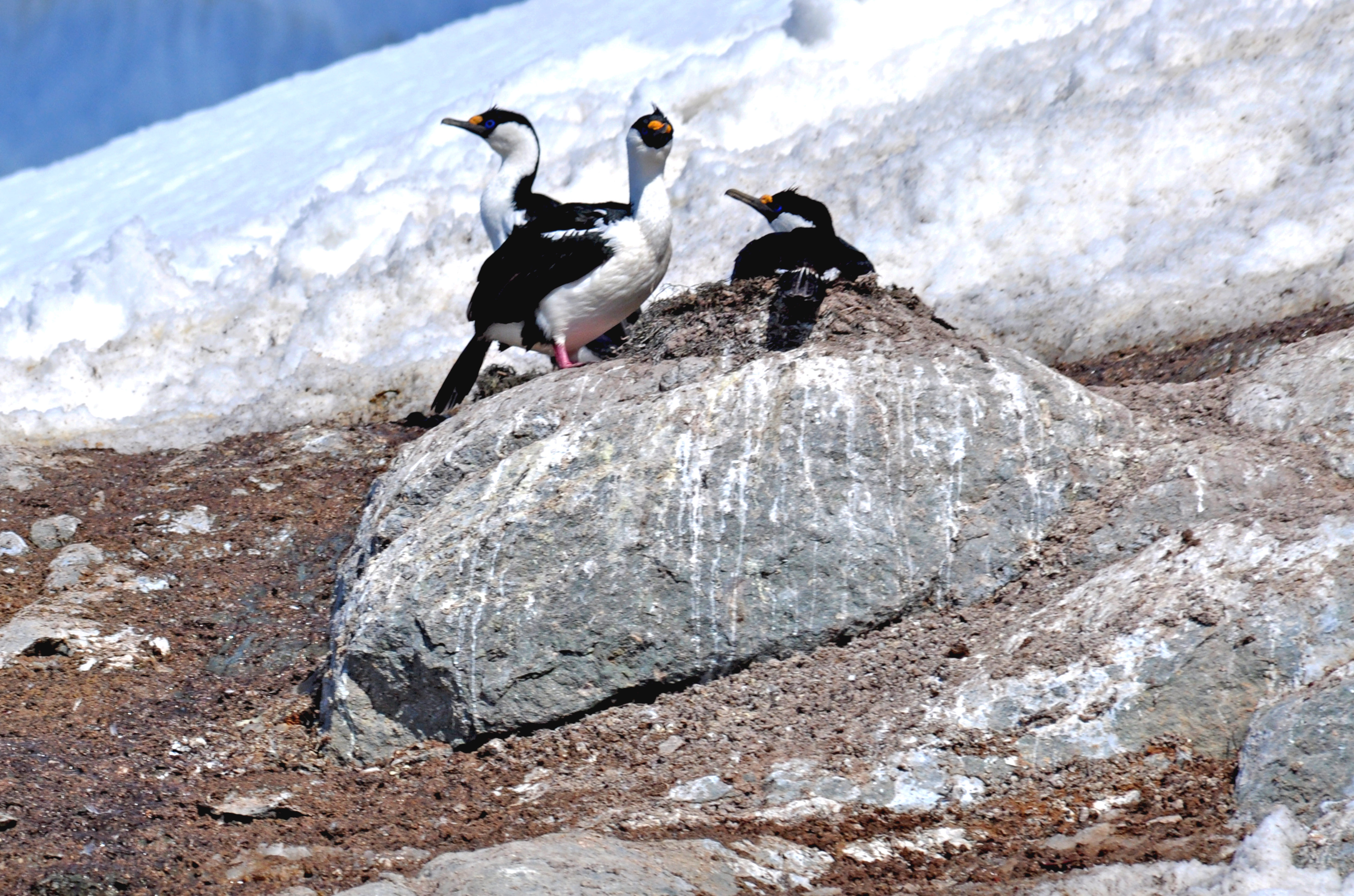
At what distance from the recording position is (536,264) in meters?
7.96

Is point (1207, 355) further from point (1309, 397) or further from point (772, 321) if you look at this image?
point (772, 321)

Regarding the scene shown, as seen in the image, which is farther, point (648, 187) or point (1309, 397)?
point (648, 187)

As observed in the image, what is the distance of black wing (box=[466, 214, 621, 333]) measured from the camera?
25.6ft

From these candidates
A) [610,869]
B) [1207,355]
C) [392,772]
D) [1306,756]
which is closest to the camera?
[610,869]

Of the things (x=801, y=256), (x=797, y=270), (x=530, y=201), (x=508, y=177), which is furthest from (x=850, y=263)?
(x=508, y=177)

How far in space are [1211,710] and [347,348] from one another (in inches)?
338

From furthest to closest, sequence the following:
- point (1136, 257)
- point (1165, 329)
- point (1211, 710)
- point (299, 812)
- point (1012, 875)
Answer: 1. point (1136, 257)
2. point (1165, 329)
3. point (299, 812)
4. point (1211, 710)
5. point (1012, 875)

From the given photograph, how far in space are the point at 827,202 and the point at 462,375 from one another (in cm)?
428

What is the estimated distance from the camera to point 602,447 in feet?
20.9

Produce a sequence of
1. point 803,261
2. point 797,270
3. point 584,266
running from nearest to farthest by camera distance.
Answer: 1. point 797,270
2. point 803,261
3. point 584,266

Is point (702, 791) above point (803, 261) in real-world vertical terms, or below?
below

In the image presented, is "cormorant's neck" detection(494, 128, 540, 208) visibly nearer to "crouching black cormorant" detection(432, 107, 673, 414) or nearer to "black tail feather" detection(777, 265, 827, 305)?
"crouching black cormorant" detection(432, 107, 673, 414)

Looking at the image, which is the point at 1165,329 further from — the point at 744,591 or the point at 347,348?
the point at 347,348

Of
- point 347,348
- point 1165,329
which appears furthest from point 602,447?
point 347,348
